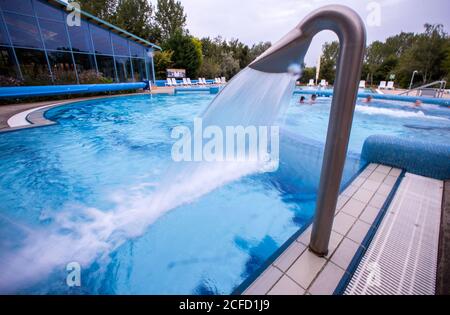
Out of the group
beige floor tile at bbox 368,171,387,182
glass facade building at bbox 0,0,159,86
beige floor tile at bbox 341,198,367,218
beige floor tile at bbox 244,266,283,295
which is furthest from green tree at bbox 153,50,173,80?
beige floor tile at bbox 244,266,283,295

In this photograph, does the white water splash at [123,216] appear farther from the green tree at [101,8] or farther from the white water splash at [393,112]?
the green tree at [101,8]

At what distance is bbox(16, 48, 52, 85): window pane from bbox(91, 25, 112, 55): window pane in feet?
11.1

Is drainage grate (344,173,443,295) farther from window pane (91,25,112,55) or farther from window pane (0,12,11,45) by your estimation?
window pane (91,25,112,55)

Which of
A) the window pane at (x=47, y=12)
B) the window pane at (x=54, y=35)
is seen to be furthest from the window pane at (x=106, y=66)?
the window pane at (x=47, y=12)

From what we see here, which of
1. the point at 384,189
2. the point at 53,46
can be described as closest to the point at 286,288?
the point at 384,189

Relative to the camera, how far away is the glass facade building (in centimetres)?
1067

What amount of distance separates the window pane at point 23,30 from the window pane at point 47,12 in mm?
554

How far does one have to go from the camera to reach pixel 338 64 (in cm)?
123

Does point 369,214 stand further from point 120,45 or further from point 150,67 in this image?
point 150,67

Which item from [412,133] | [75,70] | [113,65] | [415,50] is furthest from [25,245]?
[415,50]

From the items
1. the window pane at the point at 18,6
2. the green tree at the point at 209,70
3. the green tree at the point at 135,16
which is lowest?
the green tree at the point at 209,70

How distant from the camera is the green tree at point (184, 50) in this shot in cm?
2464

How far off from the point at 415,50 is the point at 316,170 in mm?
36883
